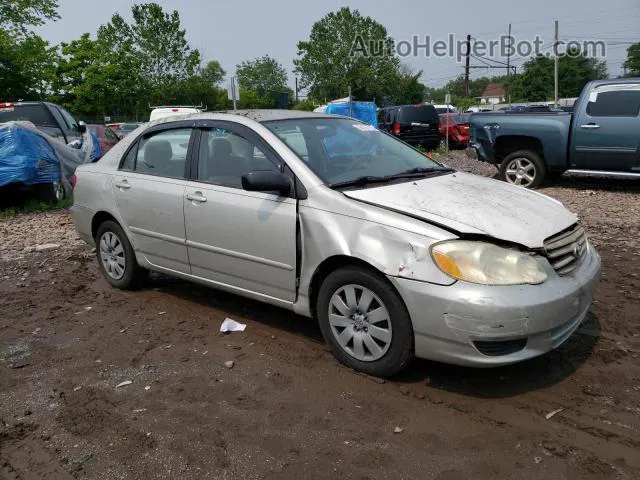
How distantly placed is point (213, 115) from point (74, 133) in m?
8.53

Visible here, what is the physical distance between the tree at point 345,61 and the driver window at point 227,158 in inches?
1992

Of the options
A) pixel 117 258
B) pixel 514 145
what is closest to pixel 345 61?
pixel 514 145

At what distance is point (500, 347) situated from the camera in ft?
10.2

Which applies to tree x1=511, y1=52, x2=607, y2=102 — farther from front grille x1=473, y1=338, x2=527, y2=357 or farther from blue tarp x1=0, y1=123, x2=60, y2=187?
front grille x1=473, y1=338, x2=527, y2=357

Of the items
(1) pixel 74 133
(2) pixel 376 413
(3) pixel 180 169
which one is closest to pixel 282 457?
(2) pixel 376 413

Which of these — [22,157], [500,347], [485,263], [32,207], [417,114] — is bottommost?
[500,347]

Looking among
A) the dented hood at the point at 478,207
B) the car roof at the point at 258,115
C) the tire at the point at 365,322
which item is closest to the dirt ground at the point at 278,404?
the tire at the point at 365,322

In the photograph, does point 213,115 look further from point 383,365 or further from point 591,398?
point 591,398

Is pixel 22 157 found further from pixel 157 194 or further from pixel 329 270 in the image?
pixel 329 270

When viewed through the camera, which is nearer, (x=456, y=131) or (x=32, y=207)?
(x=32, y=207)

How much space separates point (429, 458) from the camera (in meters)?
2.73

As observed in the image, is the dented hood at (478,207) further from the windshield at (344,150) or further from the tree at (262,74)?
the tree at (262,74)

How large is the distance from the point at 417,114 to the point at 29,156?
47.1 feet

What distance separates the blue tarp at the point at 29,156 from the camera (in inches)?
367
